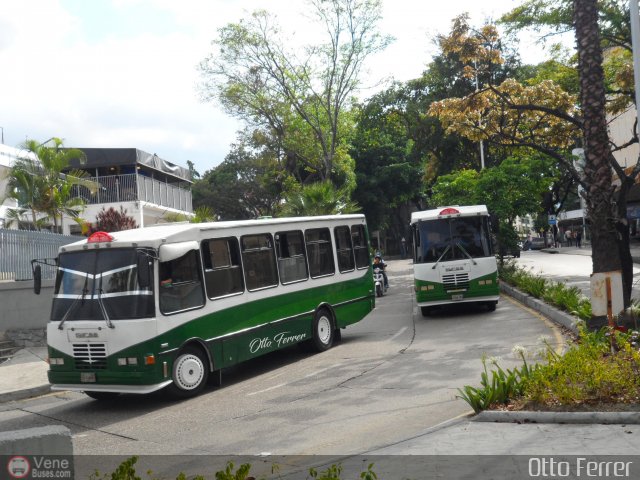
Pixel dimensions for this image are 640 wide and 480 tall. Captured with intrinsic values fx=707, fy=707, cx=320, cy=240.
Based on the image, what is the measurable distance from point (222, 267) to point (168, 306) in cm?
159

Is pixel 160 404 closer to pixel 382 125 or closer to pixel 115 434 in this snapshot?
Answer: pixel 115 434

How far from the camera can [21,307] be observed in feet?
57.6

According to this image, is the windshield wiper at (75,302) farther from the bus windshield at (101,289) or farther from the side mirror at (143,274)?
the side mirror at (143,274)

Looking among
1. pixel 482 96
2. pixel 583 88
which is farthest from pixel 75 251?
pixel 482 96

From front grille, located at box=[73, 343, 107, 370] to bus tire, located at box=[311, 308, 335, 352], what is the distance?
16.1ft

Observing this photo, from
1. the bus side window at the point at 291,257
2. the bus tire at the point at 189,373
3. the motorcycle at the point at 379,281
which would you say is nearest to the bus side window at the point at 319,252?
the bus side window at the point at 291,257

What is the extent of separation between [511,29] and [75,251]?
1667 cm

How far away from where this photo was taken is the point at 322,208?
91.0ft

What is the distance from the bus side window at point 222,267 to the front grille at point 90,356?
1932 mm

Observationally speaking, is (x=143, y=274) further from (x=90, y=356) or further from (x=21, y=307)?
(x=21, y=307)

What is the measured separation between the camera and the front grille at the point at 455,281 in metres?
18.1

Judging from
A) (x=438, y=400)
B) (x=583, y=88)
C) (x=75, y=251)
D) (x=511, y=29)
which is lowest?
(x=438, y=400)

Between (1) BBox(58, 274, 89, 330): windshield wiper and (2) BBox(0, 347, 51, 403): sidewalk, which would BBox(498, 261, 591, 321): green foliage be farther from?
(2) BBox(0, 347, 51, 403): sidewalk

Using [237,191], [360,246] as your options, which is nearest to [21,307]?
[360,246]
